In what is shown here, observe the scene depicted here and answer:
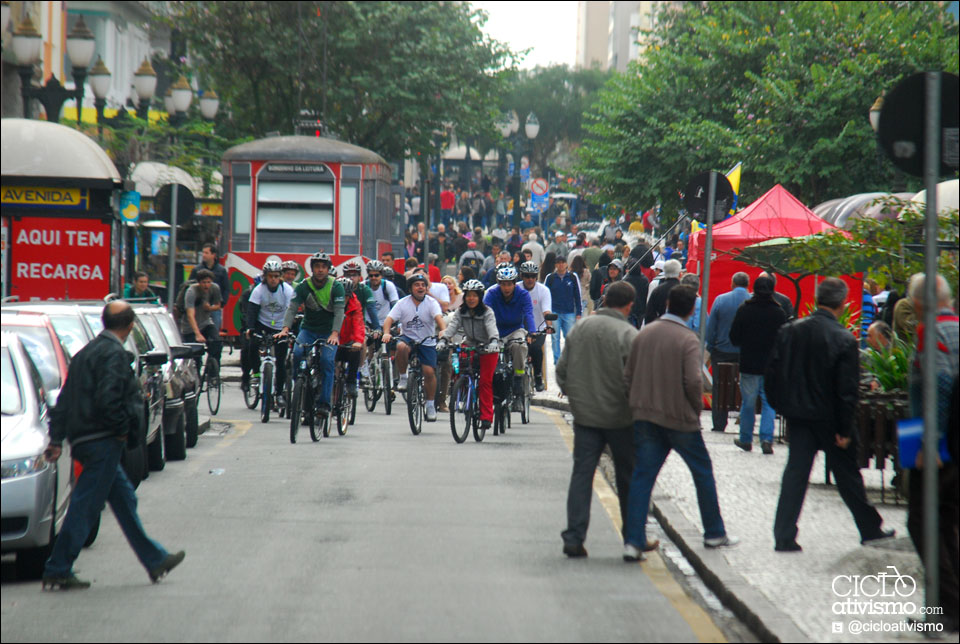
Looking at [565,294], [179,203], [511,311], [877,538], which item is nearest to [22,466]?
[877,538]

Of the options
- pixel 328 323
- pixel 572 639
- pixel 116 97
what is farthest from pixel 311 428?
pixel 116 97

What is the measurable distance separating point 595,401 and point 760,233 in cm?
1092

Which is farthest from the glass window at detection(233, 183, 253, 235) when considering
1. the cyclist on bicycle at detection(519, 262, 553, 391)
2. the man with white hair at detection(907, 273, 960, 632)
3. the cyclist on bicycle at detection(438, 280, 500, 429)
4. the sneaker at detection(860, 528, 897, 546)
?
the man with white hair at detection(907, 273, 960, 632)

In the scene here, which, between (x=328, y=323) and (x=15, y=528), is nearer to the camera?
(x=15, y=528)

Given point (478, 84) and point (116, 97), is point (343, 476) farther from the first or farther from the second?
point (116, 97)

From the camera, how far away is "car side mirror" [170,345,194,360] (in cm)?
1323

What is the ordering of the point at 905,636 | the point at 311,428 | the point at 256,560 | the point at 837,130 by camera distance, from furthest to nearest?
the point at 837,130
the point at 311,428
the point at 256,560
the point at 905,636

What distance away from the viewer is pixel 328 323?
50.2 ft

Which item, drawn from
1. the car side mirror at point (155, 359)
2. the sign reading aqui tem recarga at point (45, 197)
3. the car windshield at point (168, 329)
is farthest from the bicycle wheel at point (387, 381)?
the car side mirror at point (155, 359)

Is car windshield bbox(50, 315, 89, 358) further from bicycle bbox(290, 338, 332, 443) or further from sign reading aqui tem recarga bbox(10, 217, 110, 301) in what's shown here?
sign reading aqui tem recarga bbox(10, 217, 110, 301)

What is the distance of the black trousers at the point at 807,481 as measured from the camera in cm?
902

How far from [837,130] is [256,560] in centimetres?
2599

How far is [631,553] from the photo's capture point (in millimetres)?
8930

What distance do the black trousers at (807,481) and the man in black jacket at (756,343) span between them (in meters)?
4.64
